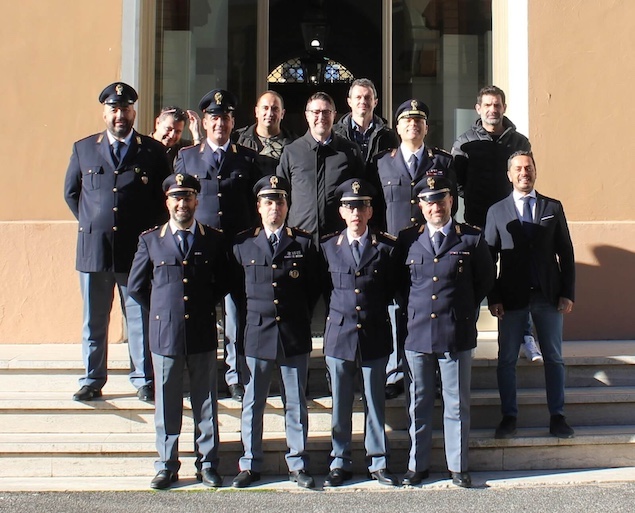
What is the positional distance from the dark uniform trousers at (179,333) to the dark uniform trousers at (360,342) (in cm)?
70

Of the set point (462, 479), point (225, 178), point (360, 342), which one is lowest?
point (462, 479)

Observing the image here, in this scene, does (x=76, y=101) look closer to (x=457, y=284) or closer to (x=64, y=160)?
(x=64, y=160)

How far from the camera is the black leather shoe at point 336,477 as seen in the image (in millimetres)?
4688

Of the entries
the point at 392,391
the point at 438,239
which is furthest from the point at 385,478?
the point at 438,239

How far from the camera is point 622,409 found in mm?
5406

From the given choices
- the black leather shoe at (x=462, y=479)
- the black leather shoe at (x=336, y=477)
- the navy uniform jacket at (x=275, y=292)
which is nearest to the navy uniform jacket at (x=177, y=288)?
the navy uniform jacket at (x=275, y=292)

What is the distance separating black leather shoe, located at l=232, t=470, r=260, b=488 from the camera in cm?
468

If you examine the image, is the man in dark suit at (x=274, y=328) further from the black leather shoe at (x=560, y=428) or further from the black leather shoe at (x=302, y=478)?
the black leather shoe at (x=560, y=428)

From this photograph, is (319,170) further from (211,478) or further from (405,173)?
(211,478)

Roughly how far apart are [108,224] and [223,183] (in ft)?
2.50

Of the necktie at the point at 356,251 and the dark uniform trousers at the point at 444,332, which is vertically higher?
the necktie at the point at 356,251

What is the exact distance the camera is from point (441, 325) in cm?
465

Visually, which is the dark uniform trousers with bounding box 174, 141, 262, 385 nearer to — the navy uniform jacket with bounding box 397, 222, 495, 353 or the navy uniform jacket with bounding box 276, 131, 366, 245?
the navy uniform jacket with bounding box 276, 131, 366, 245

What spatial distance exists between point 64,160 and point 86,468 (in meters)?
2.58
